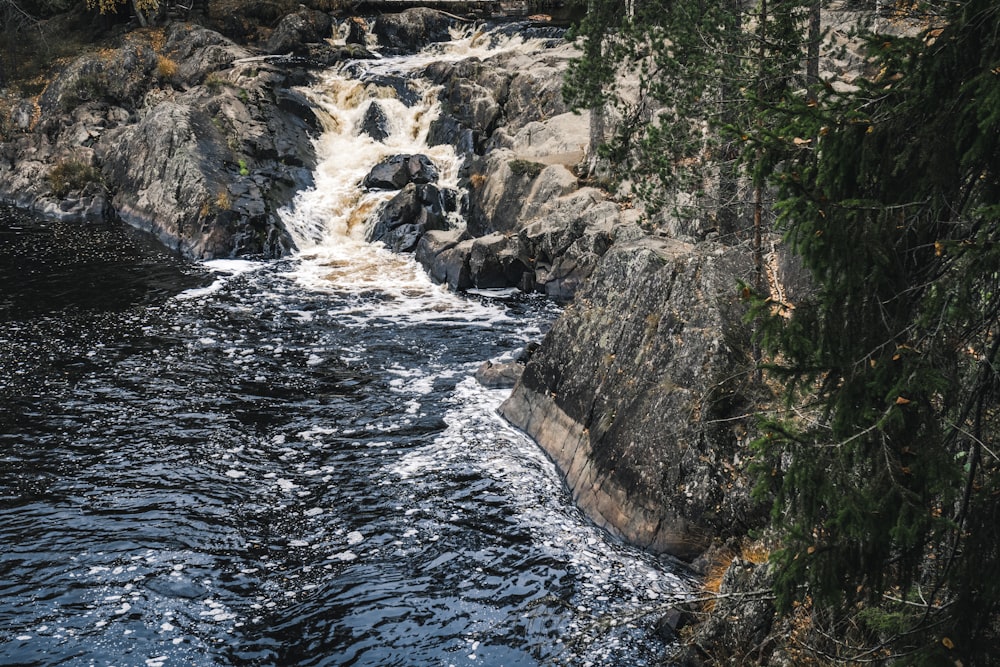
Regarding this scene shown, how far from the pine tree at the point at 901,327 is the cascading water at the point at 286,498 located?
342 cm

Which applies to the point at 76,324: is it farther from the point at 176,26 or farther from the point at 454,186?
the point at 176,26

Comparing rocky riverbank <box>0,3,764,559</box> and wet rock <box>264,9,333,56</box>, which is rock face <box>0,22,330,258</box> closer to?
rocky riverbank <box>0,3,764,559</box>

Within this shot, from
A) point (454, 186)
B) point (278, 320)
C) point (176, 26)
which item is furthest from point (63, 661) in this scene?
point (176, 26)

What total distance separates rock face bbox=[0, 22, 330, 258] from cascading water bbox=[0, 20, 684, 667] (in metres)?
7.03

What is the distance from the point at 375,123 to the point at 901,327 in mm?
33607

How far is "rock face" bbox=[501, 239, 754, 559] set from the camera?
11.0m

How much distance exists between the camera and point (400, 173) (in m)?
32.2

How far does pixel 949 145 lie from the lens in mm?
5012

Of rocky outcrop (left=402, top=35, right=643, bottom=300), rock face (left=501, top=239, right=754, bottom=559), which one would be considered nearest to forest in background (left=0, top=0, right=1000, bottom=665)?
rock face (left=501, top=239, right=754, bottom=559)

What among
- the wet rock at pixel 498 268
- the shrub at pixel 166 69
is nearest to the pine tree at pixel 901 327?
the wet rock at pixel 498 268

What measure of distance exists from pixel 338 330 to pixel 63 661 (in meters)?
12.9

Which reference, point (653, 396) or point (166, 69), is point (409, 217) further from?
point (653, 396)

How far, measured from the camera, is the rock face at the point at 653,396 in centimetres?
1097

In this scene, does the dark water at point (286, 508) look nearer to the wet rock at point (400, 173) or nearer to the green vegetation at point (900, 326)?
the green vegetation at point (900, 326)
